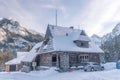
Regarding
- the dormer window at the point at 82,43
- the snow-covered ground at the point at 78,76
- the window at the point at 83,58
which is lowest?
the snow-covered ground at the point at 78,76

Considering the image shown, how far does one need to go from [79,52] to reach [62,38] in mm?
4944

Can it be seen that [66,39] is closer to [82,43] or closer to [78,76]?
[82,43]

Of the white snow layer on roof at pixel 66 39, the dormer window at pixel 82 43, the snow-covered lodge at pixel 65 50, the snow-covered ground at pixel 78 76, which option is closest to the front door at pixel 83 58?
the snow-covered lodge at pixel 65 50

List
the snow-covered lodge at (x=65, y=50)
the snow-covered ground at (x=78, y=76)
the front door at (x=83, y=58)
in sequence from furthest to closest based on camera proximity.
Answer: the front door at (x=83, y=58) → the snow-covered lodge at (x=65, y=50) → the snow-covered ground at (x=78, y=76)

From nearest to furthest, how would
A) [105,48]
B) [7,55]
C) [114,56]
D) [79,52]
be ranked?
[79,52]
[114,56]
[105,48]
[7,55]

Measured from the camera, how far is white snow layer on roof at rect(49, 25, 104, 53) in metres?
43.0

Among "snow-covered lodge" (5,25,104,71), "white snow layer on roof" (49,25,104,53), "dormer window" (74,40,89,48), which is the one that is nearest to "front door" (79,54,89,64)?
"snow-covered lodge" (5,25,104,71)

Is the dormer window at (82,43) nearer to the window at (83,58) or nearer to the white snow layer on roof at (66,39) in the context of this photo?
the white snow layer on roof at (66,39)

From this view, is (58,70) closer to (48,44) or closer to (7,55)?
(48,44)

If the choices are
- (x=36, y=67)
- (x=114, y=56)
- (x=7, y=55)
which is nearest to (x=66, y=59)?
(x=36, y=67)

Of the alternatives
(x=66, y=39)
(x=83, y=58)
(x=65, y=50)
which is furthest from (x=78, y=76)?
(x=66, y=39)

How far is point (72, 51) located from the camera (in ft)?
139

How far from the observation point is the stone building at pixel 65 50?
42.0m

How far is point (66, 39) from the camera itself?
46.2 metres
